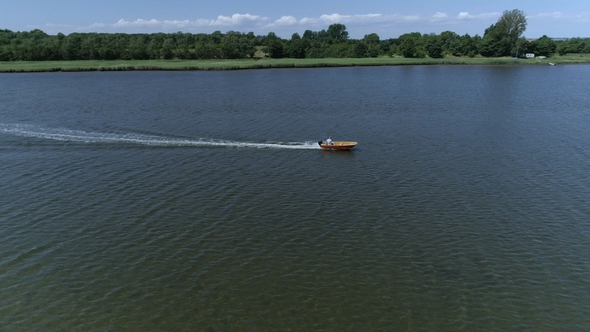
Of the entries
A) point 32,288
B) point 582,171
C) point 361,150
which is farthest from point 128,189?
point 582,171

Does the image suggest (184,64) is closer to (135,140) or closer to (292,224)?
(135,140)

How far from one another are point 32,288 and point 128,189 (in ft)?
54.8

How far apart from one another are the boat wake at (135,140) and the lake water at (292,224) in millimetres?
403

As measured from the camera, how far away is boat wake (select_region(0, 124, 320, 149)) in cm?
5819

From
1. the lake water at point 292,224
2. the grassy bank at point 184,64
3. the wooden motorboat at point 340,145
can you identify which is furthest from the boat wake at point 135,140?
the grassy bank at point 184,64

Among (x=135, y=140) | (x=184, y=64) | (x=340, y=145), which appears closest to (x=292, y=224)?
(x=340, y=145)

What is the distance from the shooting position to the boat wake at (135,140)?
58.2 meters

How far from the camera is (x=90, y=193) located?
4175 centimetres

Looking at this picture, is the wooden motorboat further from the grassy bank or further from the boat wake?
the grassy bank

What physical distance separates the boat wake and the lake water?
1.32ft

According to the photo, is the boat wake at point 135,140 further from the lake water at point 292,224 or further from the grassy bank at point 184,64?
the grassy bank at point 184,64

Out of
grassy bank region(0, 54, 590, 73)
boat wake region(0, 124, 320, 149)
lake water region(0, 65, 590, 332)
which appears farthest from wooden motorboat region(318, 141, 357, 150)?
grassy bank region(0, 54, 590, 73)

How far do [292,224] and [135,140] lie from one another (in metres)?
33.7

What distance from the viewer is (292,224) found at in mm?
35562
